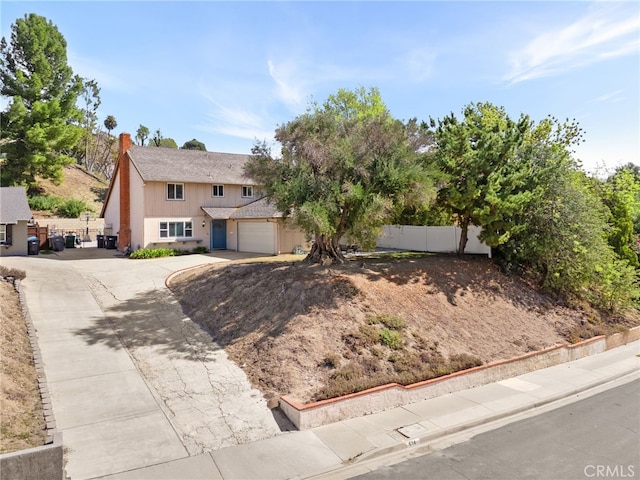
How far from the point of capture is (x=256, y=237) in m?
26.6

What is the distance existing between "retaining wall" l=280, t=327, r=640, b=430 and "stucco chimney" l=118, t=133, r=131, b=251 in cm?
2431

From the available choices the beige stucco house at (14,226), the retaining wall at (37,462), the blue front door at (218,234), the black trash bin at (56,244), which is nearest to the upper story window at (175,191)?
the blue front door at (218,234)

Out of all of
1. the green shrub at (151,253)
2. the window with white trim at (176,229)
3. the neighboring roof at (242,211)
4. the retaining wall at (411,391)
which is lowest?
the retaining wall at (411,391)

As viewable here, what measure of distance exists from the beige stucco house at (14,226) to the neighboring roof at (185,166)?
6995 mm

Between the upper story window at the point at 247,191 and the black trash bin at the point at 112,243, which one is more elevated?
the upper story window at the point at 247,191

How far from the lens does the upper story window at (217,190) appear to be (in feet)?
95.6

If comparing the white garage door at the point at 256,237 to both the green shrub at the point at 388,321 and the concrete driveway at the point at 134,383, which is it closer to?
the concrete driveway at the point at 134,383

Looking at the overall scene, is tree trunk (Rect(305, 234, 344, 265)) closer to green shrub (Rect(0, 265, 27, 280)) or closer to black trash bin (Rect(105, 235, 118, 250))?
green shrub (Rect(0, 265, 27, 280))

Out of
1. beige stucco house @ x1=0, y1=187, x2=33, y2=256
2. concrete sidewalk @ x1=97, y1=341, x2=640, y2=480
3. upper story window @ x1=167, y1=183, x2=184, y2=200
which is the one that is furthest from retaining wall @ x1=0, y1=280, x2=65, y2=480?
upper story window @ x1=167, y1=183, x2=184, y2=200

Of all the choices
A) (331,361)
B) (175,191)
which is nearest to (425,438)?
(331,361)

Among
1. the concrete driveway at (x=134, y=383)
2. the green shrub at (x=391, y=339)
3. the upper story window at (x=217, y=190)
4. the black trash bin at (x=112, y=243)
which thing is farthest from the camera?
the black trash bin at (x=112, y=243)

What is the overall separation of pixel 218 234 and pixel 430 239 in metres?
15.0

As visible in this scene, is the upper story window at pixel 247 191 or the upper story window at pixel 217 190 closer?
the upper story window at pixel 217 190

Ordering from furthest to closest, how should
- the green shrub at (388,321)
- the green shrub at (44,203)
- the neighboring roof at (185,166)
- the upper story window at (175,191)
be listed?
1. the green shrub at (44,203)
2. the upper story window at (175,191)
3. the neighboring roof at (185,166)
4. the green shrub at (388,321)
